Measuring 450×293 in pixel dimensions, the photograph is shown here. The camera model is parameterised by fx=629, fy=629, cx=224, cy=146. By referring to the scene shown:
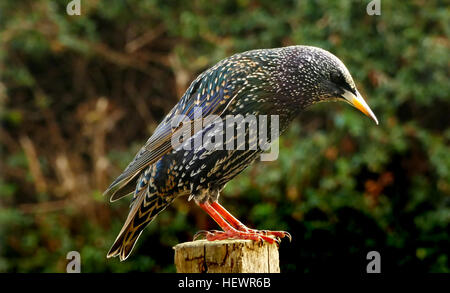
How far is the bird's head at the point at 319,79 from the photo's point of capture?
3342 millimetres

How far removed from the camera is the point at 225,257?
310 cm

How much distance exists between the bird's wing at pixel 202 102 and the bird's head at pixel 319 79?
0.23 meters

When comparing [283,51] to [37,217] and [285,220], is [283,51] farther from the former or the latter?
[37,217]

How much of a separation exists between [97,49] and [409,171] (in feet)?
11.5

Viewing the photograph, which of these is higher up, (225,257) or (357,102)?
(357,102)

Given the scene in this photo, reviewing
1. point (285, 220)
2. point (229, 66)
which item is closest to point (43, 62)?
point (285, 220)

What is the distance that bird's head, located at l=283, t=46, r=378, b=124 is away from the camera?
334cm

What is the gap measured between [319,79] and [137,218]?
1343mm
